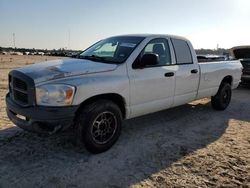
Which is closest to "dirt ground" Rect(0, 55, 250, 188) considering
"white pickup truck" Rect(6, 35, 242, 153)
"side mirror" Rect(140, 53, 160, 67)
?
"white pickup truck" Rect(6, 35, 242, 153)

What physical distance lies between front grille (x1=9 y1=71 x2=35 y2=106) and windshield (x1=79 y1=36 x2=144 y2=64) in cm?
142

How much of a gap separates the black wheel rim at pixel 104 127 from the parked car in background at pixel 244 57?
8720mm

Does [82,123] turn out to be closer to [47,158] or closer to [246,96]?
[47,158]

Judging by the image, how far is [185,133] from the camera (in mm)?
5715

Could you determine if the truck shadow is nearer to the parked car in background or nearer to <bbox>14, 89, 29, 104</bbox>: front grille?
<bbox>14, 89, 29, 104</bbox>: front grille

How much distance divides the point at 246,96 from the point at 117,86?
7.34m

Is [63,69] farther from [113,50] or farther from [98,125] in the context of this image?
[113,50]

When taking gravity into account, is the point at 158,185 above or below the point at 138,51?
below

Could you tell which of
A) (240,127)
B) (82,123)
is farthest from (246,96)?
(82,123)

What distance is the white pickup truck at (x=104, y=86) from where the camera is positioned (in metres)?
4.03

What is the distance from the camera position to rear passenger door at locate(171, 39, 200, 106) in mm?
5926

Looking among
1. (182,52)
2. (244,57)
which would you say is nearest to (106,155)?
(182,52)

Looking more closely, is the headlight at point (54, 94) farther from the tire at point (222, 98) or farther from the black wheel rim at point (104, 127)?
the tire at point (222, 98)

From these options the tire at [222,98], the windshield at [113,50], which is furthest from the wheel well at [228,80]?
the windshield at [113,50]
